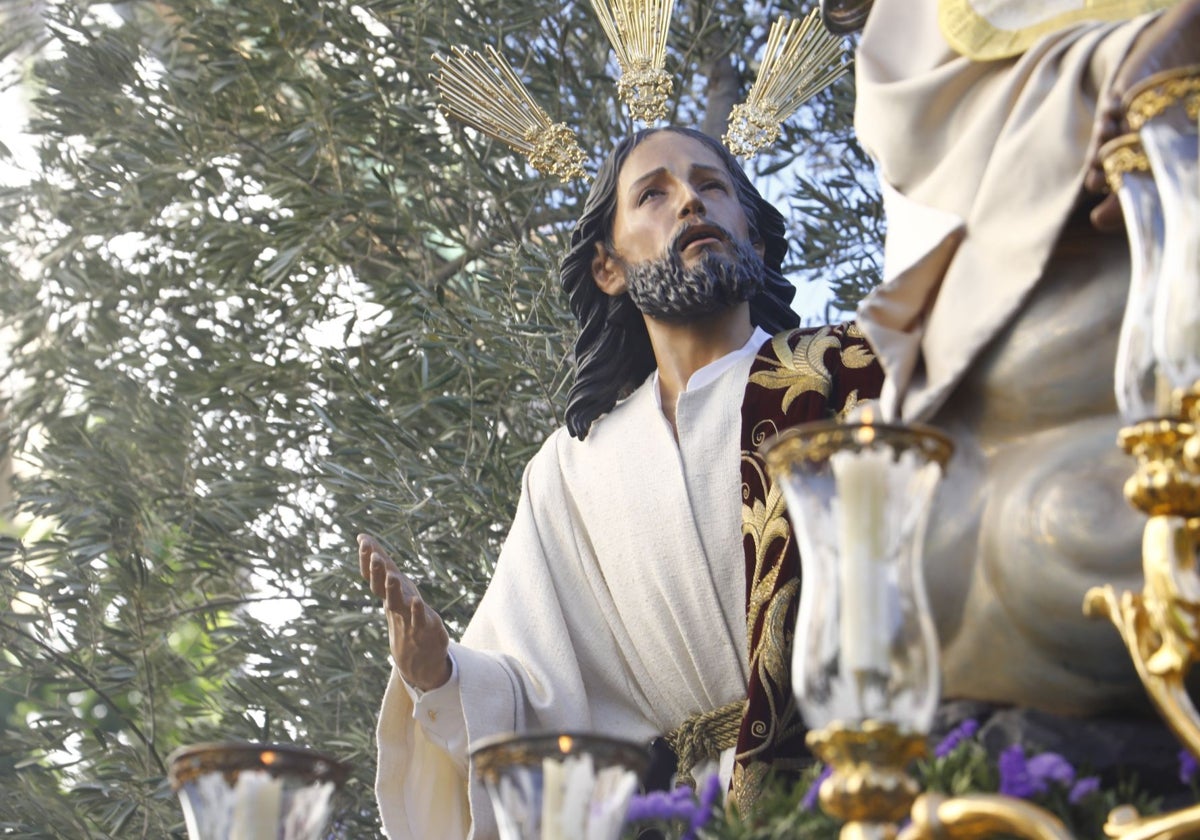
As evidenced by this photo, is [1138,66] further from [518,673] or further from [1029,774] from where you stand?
[518,673]

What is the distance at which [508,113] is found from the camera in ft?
15.9

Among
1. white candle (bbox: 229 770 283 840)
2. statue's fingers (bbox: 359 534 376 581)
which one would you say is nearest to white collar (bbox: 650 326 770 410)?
statue's fingers (bbox: 359 534 376 581)

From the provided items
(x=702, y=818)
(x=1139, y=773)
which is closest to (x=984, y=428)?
(x=1139, y=773)

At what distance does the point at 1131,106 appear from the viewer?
227 centimetres

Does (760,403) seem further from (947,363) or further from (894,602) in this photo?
(894,602)

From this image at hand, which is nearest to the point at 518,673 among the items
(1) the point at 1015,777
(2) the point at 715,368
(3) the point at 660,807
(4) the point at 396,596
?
(4) the point at 396,596

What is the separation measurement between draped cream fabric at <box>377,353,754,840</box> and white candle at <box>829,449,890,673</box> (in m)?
1.70

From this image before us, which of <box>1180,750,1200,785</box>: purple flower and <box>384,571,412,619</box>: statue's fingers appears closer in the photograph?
<box>1180,750,1200,785</box>: purple flower

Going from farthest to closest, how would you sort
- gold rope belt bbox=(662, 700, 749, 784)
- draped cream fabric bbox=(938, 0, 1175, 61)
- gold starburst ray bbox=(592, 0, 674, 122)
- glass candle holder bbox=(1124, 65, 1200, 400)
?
gold starburst ray bbox=(592, 0, 674, 122), gold rope belt bbox=(662, 700, 749, 784), draped cream fabric bbox=(938, 0, 1175, 61), glass candle holder bbox=(1124, 65, 1200, 400)

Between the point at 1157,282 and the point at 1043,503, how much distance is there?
1.96ft

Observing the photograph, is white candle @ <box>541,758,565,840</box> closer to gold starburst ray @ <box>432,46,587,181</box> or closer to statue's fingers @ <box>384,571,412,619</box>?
statue's fingers @ <box>384,571,412,619</box>

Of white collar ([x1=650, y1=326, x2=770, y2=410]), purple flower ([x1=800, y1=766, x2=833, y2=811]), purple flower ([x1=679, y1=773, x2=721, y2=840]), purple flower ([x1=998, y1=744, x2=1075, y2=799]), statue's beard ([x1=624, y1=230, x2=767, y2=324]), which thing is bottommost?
purple flower ([x1=998, y1=744, x2=1075, y2=799])

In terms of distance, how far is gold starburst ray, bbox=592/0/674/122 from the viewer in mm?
4645

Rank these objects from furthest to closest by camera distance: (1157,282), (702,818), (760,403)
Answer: (760,403) → (702,818) → (1157,282)
